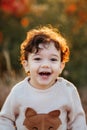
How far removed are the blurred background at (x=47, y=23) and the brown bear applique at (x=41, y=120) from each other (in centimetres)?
550

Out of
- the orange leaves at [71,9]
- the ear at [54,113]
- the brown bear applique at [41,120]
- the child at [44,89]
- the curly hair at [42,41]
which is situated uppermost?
the orange leaves at [71,9]

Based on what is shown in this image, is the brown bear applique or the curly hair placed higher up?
the curly hair

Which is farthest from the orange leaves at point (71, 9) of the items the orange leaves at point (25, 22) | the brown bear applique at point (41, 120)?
the brown bear applique at point (41, 120)

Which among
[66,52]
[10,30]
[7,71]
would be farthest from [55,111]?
[10,30]

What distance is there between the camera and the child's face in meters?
4.83

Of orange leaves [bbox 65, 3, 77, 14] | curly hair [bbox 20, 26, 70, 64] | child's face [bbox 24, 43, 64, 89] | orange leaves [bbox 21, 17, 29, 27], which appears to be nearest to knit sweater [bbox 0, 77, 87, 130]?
child's face [bbox 24, 43, 64, 89]

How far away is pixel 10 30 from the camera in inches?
456

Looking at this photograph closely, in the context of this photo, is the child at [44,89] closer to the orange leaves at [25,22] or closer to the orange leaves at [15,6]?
the orange leaves at [25,22]

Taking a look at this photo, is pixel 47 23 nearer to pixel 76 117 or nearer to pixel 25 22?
pixel 25 22

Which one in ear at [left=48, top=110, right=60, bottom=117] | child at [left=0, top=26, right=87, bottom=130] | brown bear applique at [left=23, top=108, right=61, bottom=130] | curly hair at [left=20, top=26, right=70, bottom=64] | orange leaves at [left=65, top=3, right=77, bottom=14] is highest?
orange leaves at [left=65, top=3, right=77, bottom=14]

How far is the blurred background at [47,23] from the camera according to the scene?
1076 cm

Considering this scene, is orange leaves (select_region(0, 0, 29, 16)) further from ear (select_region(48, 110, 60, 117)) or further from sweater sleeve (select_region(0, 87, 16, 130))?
ear (select_region(48, 110, 60, 117))

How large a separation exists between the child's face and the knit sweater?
0.10 m

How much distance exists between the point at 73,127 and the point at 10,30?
6713 millimetres
